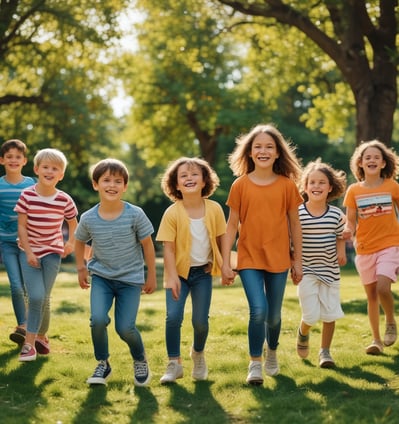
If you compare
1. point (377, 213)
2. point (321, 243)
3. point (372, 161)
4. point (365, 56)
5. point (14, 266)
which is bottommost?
point (14, 266)

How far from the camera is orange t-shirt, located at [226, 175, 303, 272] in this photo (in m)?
7.14

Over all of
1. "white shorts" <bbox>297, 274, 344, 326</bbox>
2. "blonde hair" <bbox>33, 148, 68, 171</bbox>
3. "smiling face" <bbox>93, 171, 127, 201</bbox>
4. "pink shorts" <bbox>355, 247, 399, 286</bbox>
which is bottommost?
"white shorts" <bbox>297, 274, 344, 326</bbox>

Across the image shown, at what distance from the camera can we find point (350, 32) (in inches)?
613

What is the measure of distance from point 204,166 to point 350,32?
933cm

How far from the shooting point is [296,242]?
288 inches

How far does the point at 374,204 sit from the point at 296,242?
5.22ft

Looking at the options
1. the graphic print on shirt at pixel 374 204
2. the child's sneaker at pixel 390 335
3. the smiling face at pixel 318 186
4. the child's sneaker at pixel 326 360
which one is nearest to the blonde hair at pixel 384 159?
the graphic print on shirt at pixel 374 204

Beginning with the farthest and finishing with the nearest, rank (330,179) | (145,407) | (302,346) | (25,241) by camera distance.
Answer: (302,346)
(330,179)
(25,241)
(145,407)

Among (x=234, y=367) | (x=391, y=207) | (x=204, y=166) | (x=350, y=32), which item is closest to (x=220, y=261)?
(x=204, y=166)

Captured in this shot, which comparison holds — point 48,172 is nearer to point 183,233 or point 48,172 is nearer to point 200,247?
point 183,233

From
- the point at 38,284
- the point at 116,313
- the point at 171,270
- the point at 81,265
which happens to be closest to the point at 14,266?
the point at 38,284

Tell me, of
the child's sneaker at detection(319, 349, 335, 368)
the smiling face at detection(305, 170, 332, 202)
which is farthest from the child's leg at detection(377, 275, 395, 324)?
the smiling face at detection(305, 170, 332, 202)

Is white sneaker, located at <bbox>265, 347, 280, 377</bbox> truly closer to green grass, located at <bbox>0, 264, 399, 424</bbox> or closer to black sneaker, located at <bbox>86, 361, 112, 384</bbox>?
green grass, located at <bbox>0, 264, 399, 424</bbox>

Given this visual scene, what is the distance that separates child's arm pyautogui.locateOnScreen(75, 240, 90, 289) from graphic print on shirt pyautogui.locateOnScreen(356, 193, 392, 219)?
10.1ft
